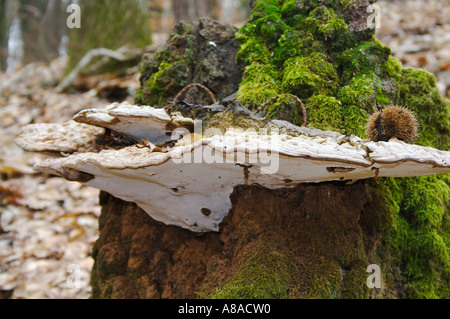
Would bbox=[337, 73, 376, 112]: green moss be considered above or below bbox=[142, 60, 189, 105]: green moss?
below

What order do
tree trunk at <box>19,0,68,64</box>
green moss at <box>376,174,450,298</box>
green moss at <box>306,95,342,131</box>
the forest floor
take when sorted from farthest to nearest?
tree trunk at <box>19,0,68,64</box>
the forest floor
green moss at <box>376,174,450,298</box>
green moss at <box>306,95,342,131</box>

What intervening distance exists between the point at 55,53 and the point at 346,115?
12.4 meters

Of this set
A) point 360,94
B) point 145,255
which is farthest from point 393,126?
point 145,255

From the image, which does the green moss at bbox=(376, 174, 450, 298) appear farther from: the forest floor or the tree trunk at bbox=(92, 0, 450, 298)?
the forest floor

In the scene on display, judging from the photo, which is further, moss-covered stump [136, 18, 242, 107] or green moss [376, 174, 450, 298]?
moss-covered stump [136, 18, 242, 107]

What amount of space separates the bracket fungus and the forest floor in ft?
7.11

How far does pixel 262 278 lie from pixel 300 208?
0.46 meters

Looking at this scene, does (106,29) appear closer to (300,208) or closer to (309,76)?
(309,76)

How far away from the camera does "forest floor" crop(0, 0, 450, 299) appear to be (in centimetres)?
393

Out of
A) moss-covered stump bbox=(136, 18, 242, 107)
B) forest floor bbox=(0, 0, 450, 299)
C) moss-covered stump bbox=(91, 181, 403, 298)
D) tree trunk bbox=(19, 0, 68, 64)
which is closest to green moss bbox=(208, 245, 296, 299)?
moss-covered stump bbox=(91, 181, 403, 298)

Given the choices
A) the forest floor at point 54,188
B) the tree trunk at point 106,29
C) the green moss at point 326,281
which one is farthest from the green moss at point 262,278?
the tree trunk at point 106,29

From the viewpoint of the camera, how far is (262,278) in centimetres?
185

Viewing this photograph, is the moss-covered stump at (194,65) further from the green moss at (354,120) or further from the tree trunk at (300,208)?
the green moss at (354,120)
